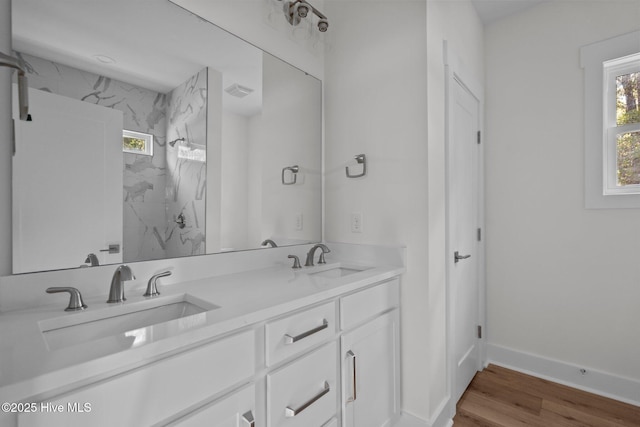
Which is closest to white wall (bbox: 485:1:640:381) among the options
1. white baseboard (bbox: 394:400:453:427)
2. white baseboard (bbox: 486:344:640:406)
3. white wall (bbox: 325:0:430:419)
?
white baseboard (bbox: 486:344:640:406)

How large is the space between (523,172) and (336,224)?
1.56 m

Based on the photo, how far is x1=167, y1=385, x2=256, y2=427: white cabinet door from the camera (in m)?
0.75

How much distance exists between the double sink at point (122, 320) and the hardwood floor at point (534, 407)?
1663 mm

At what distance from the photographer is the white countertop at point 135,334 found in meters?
0.55

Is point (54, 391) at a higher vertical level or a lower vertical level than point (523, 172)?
lower

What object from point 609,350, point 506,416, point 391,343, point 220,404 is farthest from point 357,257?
point 609,350

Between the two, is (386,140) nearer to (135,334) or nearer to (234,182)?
(234,182)

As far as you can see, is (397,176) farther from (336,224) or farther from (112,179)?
(112,179)

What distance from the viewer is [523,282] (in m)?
2.31

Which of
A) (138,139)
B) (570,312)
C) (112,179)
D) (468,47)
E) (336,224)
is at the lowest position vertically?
(570,312)

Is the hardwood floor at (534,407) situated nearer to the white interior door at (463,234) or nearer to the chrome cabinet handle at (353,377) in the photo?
the white interior door at (463,234)

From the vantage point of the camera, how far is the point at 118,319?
3.02 feet

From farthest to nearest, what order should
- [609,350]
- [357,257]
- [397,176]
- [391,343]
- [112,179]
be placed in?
1. [609,350]
2. [357,257]
3. [397,176]
4. [391,343]
5. [112,179]

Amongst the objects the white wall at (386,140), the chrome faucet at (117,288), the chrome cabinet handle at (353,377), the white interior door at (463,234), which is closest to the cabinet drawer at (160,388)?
the chrome faucet at (117,288)
